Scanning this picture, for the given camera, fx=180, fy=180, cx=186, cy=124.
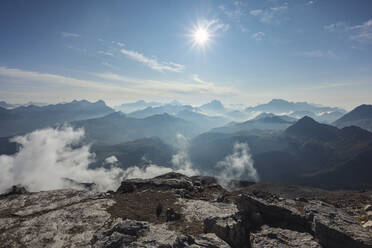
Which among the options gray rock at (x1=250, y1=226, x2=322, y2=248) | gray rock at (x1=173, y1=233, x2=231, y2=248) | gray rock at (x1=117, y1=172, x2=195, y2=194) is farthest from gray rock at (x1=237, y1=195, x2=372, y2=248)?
gray rock at (x1=117, y1=172, x2=195, y2=194)

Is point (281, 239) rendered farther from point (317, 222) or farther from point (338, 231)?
point (338, 231)

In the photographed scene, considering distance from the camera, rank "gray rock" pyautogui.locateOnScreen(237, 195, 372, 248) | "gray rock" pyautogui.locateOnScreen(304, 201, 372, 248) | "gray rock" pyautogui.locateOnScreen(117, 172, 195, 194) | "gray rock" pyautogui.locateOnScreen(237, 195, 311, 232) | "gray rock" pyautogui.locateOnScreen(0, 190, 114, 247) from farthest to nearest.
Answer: "gray rock" pyautogui.locateOnScreen(117, 172, 195, 194), "gray rock" pyautogui.locateOnScreen(0, 190, 114, 247), "gray rock" pyautogui.locateOnScreen(237, 195, 311, 232), "gray rock" pyautogui.locateOnScreen(237, 195, 372, 248), "gray rock" pyautogui.locateOnScreen(304, 201, 372, 248)

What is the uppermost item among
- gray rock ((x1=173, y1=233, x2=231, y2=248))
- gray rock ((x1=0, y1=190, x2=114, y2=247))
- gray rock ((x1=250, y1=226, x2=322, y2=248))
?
gray rock ((x1=173, y1=233, x2=231, y2=248))

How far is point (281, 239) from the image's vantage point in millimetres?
11617

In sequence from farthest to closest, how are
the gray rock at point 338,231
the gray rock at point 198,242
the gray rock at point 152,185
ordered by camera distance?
1. the gray rock at point 152,185
2. the gray rock at point 338,231
3. the gray rock at point 198,242

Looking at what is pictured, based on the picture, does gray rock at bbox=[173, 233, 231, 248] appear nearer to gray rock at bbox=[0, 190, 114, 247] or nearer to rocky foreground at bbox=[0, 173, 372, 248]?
rocky foreground at bbox=[0, 173, 372, 248]

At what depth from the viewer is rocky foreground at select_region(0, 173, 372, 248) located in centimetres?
1040

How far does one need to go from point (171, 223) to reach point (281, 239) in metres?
8.53

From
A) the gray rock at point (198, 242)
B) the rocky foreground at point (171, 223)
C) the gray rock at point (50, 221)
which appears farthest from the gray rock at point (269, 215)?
the gray rock at point (50, 221)

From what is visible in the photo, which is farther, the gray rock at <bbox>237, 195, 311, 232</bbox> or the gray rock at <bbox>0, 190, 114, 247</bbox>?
the gray rock at <bbox>0, 190, 114, 247</bbox>

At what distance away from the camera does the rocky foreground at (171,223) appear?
10398 millimetres

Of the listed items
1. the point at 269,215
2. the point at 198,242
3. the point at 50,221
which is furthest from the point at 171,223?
the point at 50,221

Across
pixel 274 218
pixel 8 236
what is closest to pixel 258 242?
pixel 274 218

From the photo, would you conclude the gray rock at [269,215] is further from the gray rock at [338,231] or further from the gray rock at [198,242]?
the gray rock at [198,242]
